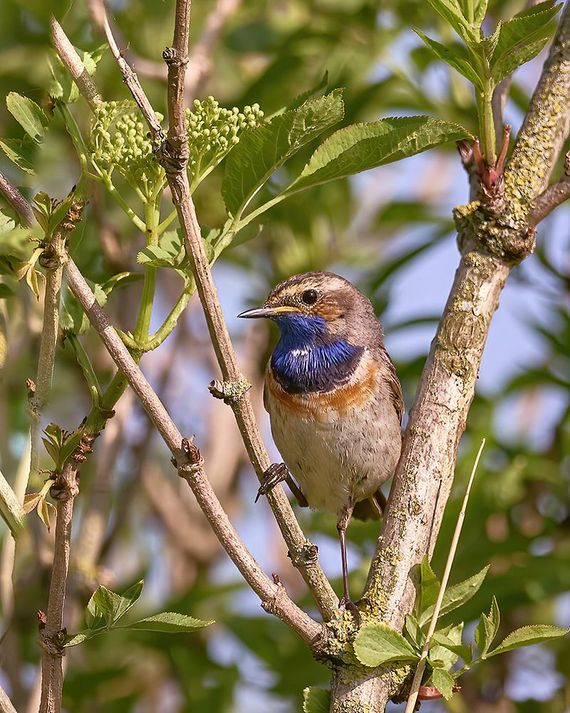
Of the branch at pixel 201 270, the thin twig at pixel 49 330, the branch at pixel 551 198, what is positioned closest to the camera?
the branch at pixel 201 270

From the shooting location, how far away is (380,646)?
2.52 m

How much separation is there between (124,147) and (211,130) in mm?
202

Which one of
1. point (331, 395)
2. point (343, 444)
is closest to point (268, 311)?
point (331, 395)

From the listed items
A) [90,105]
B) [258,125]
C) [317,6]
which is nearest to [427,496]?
[258,125]

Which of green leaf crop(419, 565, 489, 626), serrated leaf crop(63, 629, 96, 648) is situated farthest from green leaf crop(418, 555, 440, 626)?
serrated leaf crop(63, 629, 96, 648)

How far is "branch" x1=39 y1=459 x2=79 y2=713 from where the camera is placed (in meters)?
2.28

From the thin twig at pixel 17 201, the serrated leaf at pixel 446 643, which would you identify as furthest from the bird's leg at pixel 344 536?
the thin twig at pixel 17 201

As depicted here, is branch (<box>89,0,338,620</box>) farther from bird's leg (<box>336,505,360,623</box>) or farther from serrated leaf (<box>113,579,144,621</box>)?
bird's leg (<box>336,505,360,623</box>)

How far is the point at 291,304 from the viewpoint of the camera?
13.9 feet

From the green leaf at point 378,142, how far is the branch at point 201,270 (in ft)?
1.65

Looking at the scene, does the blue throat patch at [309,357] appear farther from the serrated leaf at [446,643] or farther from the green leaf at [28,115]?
the green leaf at [28,115]

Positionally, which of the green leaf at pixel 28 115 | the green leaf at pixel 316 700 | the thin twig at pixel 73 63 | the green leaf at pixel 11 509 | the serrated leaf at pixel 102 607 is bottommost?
the green leaf at pixel 316 700

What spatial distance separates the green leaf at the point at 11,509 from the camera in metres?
2.34

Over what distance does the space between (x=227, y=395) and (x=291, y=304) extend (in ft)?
6.16
